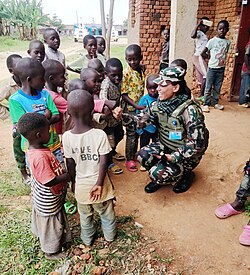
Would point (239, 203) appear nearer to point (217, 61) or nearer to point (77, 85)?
point (77, 85)

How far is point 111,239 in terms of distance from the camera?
212 cm

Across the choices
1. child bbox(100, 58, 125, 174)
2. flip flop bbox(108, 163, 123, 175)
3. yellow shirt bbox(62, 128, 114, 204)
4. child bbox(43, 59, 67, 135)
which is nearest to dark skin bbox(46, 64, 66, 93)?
child bbox(43, 59, 67, 135)

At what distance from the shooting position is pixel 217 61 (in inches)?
199

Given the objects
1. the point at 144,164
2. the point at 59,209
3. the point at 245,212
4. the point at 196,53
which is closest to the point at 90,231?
the point at 59,209

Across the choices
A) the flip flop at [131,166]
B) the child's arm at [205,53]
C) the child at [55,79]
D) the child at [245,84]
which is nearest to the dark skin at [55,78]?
the child at [55,79]

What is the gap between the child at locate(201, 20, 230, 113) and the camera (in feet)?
16.5

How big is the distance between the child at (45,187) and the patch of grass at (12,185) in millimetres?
949

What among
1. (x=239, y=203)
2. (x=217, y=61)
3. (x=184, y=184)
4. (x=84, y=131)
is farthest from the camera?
(x=217, y=61)

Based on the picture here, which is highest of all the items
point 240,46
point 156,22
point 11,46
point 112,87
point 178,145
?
point 156,22

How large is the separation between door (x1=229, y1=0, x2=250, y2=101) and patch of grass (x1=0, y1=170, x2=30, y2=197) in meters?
4.61

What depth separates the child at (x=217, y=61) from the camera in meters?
5.04

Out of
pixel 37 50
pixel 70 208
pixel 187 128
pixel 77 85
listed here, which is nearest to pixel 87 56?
pixel 37 50

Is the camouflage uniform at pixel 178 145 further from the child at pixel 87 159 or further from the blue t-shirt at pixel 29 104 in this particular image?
the blue t-shirt at pixel 29 104

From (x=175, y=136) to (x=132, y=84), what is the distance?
2.80 feet
